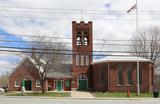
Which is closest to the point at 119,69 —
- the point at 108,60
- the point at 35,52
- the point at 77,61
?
the point at 108,60

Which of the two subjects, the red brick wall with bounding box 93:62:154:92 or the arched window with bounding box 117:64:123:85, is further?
the arched window with bounding box 117:64:123:85

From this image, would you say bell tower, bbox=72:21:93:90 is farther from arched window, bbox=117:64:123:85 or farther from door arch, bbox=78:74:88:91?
arched window, bbox=117:64:123:85

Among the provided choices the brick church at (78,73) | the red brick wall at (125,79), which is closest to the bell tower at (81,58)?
the brick church at (78,73)

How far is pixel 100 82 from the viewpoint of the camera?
6650 centimetres

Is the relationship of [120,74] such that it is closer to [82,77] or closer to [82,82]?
[82,82]

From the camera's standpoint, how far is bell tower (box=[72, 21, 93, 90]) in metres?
71.1

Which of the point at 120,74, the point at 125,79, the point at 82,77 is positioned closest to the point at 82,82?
the point at 82,77

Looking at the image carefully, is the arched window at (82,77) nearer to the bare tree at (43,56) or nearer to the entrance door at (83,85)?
the entrance door at (83,85)

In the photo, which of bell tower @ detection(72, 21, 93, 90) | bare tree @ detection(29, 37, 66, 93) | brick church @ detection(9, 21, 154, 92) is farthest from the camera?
bell tower @ detection(72, 21, 93, 90)

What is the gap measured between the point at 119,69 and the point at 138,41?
1721 cm

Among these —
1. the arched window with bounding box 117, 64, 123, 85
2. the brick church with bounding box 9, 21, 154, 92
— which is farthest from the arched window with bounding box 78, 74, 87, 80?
the arched window with bounding box 117, 64, 123, 85

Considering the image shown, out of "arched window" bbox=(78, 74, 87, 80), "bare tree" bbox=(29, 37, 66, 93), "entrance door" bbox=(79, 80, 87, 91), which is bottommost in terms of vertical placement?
"entrance door" bbox=(79, 80, 87, 91)

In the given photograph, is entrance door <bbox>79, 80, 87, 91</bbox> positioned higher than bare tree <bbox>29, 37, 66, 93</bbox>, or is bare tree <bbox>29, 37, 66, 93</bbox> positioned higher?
bare tree <bbox>29, 37, 66, 93</bbox>

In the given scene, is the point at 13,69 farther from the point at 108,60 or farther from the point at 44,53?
the point at 108,60
